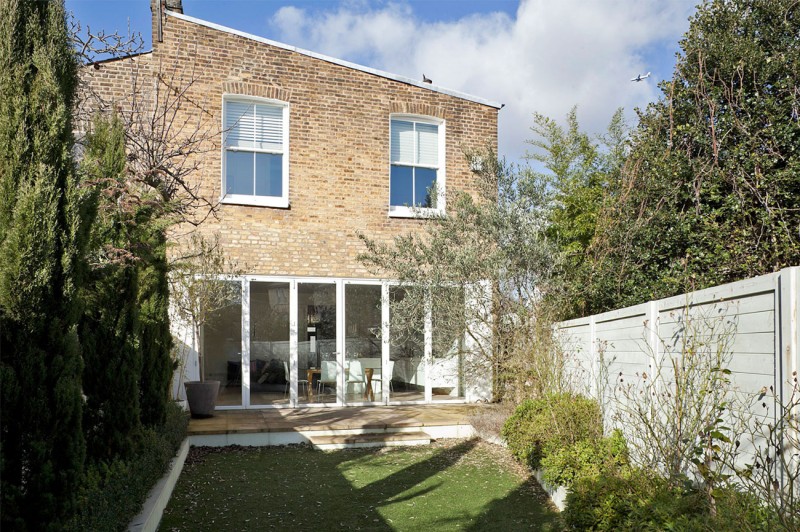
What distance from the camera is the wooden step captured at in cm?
989

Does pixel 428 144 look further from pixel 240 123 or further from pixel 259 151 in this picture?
pixel 240 123

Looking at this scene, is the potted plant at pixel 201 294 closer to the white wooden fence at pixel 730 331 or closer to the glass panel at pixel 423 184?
the glass panel at pixel 423 184

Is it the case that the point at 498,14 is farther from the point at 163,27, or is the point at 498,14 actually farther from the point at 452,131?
the point at 163,27

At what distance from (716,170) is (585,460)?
4938 millimetres

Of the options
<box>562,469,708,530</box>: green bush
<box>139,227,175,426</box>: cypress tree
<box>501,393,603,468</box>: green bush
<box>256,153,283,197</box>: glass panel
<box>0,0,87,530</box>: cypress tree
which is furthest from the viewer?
<box>256,153,283,197</box>: glass panel

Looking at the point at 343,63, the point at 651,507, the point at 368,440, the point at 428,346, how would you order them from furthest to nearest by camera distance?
the point at 343,63, the point at 428,346, the point at 368,440, the point at 651,507

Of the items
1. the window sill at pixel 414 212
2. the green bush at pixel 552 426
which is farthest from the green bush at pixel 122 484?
the window sill at pixel 414 212

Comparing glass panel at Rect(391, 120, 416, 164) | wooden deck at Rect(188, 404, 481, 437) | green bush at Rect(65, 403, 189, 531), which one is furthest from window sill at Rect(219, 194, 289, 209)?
green bush at Rect(65, 403, 189, 531)

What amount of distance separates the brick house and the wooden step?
171 centimetres

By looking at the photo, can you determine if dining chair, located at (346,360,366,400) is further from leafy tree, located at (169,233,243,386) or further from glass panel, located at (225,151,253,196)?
glass panel, located at (225,151,253,196)

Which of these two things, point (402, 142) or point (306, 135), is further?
point (402, 142)

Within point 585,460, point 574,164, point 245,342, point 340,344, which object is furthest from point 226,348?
point 574,164

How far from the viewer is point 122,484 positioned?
516cm

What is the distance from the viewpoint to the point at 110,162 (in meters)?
6.73
